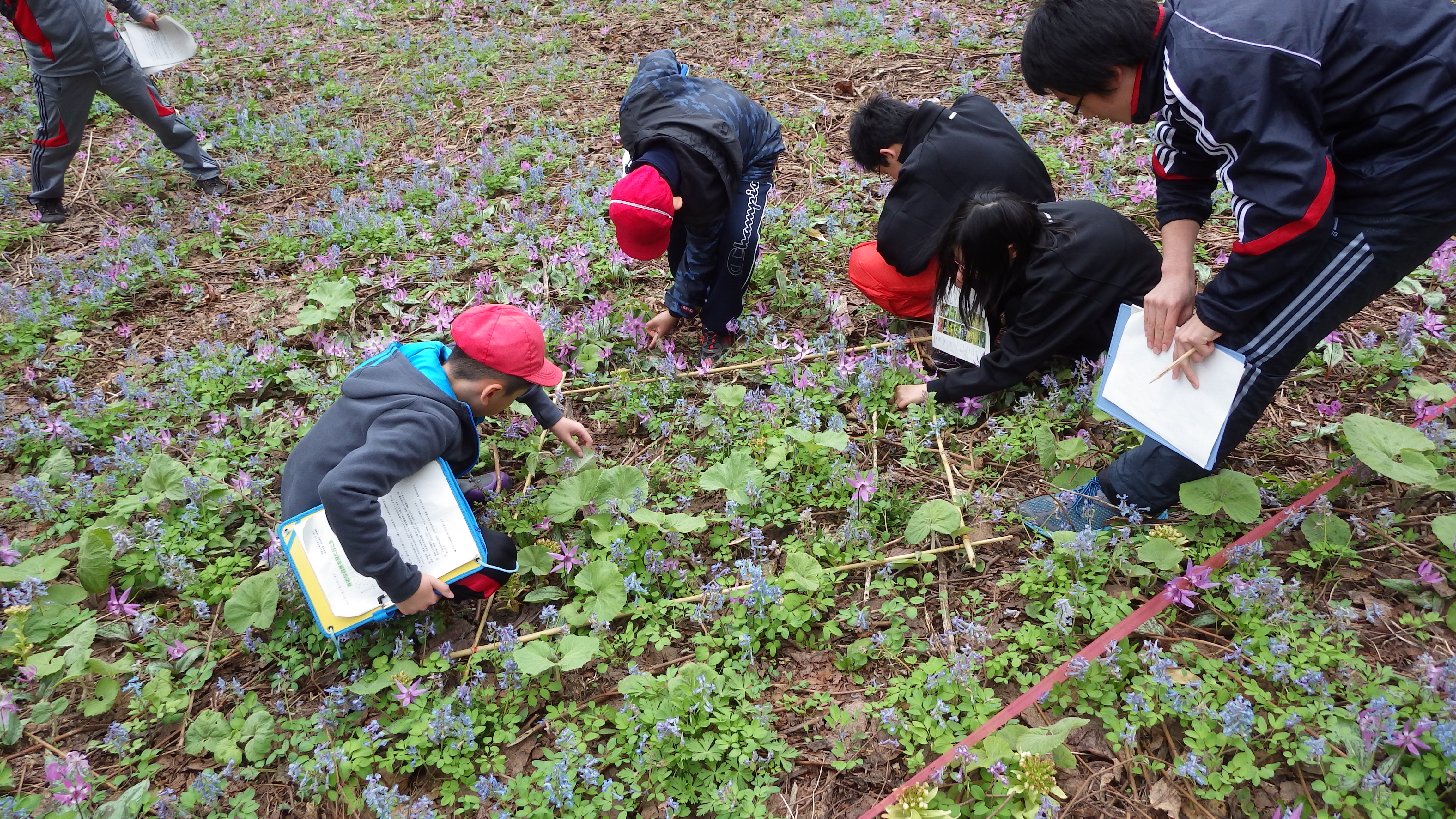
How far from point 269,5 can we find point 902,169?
9.66 meters

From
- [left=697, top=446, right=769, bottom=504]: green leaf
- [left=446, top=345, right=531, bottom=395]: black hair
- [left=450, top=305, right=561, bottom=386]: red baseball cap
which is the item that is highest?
[left=450, top=305, right=561, bottom=386]: red baseball cap

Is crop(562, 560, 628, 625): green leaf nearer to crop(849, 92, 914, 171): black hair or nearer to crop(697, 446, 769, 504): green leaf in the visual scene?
crop(697, 446, 769, 504): green leaf

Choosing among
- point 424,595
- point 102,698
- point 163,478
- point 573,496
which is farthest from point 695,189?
point 102,698

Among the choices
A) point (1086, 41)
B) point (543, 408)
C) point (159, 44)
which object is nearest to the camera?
point (1086, 41)

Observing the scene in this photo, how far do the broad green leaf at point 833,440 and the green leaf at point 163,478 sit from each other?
266 cm

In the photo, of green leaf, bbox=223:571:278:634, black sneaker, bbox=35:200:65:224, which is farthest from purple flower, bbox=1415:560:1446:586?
black sneaker, bbox=35:200:65:224

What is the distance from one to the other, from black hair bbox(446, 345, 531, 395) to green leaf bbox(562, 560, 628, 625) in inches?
29.3

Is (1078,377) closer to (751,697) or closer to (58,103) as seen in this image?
(751,697)

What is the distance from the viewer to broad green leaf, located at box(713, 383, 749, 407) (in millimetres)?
3467

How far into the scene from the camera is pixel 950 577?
9.11ft

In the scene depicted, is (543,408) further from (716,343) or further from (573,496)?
(716,343)

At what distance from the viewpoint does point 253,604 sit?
278 centimetres

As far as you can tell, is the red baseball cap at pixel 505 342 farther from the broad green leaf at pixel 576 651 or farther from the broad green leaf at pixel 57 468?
the broad green leaf at pixel 57 468

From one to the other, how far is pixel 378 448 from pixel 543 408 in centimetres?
89
